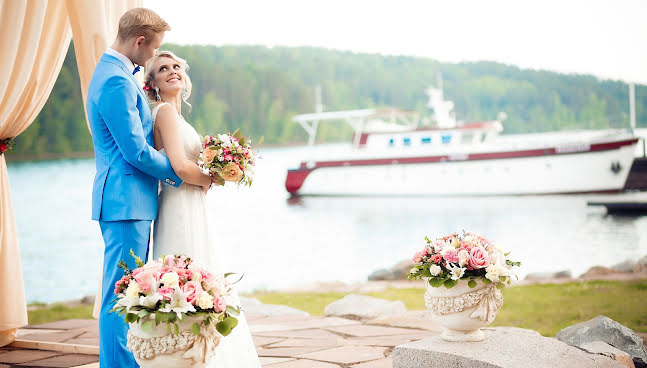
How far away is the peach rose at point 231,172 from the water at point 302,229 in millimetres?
7822

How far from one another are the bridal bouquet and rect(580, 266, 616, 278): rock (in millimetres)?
6559

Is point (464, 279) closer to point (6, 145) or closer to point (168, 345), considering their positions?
point (168, 345)

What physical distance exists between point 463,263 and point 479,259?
2.4 inches

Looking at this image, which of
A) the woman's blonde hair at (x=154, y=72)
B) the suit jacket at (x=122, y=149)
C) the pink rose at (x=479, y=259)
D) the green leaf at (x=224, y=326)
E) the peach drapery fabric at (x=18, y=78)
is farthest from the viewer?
the peach drapery fabric at (x=18, y=78)

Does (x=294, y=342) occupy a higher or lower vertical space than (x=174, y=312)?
lower

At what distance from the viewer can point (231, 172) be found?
2229mm

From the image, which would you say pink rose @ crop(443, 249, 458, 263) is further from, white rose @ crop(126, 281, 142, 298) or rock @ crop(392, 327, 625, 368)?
white rose @ crop(126, 281, 142, 298)

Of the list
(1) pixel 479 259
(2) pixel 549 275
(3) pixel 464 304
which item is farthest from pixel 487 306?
(2) pixel 549 275

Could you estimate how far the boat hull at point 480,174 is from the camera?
31.8 ft

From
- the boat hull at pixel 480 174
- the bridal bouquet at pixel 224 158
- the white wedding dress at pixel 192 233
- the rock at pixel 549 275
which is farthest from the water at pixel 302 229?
the bridal bouquet at pixel 224 158

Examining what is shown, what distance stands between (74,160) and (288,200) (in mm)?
3979

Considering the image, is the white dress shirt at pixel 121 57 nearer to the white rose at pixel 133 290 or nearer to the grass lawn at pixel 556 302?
the white rose at pixel 133 290

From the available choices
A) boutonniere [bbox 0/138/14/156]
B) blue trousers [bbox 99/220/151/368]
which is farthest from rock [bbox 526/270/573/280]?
blue trousers [bbox 99/220/151/368]

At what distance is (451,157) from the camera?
37.5 ft
